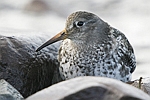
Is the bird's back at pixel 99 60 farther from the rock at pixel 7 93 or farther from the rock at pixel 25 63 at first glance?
the rock at pixel 7 93

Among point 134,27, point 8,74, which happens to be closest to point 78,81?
point 8,74

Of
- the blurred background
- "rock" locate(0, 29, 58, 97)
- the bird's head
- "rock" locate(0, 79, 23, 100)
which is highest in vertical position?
the blurred background

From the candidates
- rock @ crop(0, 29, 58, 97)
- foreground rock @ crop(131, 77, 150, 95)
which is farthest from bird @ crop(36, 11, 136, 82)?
foreground rock @ crop(131, 77, 150, 95)

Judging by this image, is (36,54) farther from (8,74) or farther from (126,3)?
(126,3)

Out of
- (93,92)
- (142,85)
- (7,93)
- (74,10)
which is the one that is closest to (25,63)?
(142,85)

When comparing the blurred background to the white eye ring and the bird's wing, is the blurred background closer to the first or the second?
the bird's wing

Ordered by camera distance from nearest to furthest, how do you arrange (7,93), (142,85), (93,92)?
(93,92) < (7,93) < (142,85)

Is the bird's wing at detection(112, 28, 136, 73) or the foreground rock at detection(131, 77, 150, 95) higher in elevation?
the bird's wing at detection(112, 28, 136, 73)

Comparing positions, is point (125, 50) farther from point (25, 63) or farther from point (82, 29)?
point (25, 63)
